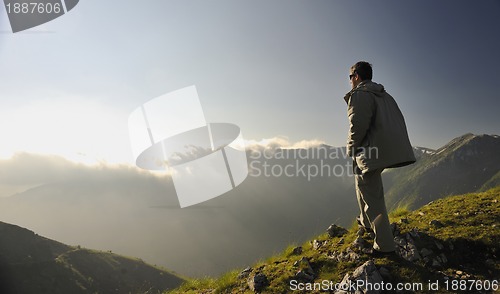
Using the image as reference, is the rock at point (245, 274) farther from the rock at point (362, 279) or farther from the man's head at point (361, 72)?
the man's head at point (361, 72)

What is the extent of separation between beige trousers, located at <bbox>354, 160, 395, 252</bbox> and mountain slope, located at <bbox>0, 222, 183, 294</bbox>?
139 metres

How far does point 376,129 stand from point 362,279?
10.4 ft

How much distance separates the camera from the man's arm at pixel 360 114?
22.2 ft

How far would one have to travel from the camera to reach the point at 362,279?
6.07 metres

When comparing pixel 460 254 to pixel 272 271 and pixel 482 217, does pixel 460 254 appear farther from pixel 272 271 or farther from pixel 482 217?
pixel 272 271

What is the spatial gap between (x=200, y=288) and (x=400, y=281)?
5753mm

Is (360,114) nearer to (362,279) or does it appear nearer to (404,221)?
(362,279)

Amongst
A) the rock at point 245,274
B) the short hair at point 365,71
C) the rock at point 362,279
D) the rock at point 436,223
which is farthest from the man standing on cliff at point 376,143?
the rock at point 245,274

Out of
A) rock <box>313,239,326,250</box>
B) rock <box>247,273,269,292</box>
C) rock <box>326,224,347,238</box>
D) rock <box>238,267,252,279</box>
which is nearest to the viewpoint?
rock <box>247,273,269,292</box>

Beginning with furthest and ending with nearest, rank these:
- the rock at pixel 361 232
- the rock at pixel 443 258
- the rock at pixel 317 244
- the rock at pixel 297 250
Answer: the rock at pixel 297 250
the rock at pixel 317 244
the rock at pixel 361 232
the rock at pixel 443 258

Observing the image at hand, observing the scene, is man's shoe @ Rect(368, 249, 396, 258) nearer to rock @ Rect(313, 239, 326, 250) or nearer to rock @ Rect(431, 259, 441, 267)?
rock @ Rect(431, 259, 441, 267)

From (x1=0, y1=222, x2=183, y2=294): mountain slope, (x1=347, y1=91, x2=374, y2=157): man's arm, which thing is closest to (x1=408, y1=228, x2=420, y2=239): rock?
(x1=347, y1=91, x2=374, y2=157): man's arm

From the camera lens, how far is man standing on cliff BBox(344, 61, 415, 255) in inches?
261

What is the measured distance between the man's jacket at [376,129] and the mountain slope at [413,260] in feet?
6.87
